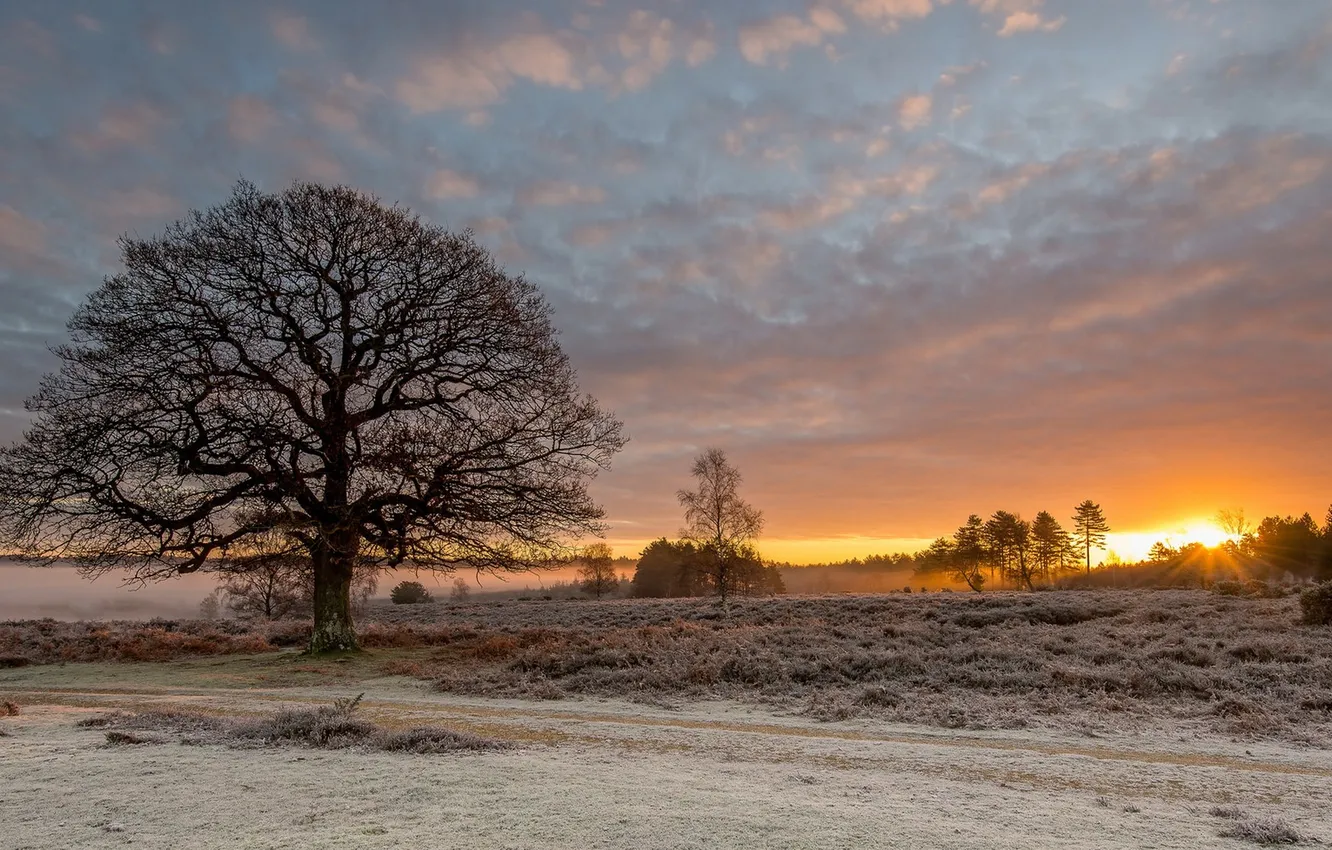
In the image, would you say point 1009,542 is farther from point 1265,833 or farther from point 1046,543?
point 1265,833

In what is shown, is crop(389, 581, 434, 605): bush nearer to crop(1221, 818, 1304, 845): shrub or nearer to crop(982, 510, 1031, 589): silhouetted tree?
crop(982, 510, 1031, 589): silhouetted tree

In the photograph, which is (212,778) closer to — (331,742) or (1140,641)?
(331,742)

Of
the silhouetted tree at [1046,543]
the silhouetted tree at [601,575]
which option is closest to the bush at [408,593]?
the silhouetted tree at [601,575]

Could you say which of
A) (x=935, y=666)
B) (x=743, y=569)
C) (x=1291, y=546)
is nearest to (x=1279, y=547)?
(x=1291, y=546)

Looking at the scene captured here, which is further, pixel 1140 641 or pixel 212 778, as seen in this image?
pixel 1140 641

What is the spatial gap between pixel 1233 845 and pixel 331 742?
8.98 m

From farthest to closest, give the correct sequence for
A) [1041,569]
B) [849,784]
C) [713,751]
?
[1041,569] → [713,751] → [849,784]

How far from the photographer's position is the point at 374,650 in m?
21.9

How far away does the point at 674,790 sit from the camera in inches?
281

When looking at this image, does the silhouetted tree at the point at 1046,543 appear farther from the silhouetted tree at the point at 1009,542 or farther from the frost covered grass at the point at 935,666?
the frost covered grass at the point at 935,666

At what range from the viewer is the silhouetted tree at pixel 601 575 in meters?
74.7

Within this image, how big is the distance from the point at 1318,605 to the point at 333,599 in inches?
1008

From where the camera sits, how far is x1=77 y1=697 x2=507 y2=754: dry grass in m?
9.20

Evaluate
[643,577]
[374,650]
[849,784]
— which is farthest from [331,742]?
[643,577]
